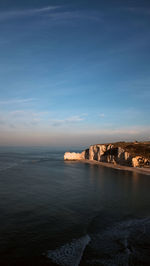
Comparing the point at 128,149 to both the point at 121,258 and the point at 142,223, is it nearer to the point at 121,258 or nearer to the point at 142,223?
the point at 142,223

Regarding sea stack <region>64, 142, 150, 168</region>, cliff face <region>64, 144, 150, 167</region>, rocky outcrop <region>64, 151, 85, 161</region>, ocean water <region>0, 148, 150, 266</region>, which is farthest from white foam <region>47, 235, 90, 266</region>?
rocky outcrop <region>64, 151, 85, 161</region>

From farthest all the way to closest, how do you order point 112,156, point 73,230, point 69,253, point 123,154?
point 112,156
point 123,154
point 73,230
point 69,253

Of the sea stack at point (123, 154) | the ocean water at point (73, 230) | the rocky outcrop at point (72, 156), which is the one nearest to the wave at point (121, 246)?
the ocean water at point (73, 230)

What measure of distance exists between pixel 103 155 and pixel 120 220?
7466cm

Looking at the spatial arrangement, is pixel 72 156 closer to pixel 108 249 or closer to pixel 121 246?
pixel 121 246

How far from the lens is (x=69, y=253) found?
11.9 m

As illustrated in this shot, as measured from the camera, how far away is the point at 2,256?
1117 centimetres

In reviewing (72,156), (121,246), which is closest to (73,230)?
(121,246)

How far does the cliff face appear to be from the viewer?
68.8 m

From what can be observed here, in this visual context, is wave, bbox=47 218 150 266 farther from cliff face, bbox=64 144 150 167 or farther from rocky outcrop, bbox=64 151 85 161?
rocky outcrop, bbox=64 151 85 161

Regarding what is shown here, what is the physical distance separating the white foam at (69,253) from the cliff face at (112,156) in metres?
59.8

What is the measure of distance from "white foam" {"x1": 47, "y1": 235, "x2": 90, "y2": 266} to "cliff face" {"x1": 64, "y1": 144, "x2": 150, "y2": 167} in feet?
196

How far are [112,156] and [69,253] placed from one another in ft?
241

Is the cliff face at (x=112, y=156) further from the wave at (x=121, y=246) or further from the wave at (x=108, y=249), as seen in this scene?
the wave at (x=108, y=249)
